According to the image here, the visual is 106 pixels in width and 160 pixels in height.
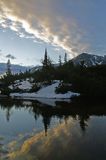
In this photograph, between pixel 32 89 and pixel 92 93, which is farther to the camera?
pixel 32 89

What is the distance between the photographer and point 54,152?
72.7ft

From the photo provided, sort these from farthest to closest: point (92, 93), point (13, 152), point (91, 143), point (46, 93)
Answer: point (46, 93) → point (92, 93) → point (91, 143) → point (13, 152)

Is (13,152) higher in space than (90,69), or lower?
lower

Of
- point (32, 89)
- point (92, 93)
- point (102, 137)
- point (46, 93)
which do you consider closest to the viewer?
point (102, 137)

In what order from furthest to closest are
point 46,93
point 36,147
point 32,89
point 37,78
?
point 37,78, point 32,89, point 46,93, point 36,147

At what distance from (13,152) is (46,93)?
91376 millimetres

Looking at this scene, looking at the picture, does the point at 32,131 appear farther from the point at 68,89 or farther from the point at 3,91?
the point at 3,91

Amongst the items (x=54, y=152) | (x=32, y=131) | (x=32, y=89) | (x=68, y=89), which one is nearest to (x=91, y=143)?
(x=54, y=152)

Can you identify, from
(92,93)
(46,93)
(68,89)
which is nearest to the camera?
(92,93)

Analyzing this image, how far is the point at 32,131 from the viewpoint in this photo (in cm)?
3322

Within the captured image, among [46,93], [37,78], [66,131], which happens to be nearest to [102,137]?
[66,131]

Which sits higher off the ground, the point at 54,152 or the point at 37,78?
the point at 37,78

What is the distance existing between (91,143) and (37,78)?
106m

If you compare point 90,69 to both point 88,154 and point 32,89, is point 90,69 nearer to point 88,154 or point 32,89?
point 32,89
